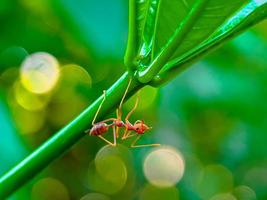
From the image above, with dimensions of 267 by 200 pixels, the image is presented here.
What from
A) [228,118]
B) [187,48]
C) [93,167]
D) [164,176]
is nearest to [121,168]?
[93,167]

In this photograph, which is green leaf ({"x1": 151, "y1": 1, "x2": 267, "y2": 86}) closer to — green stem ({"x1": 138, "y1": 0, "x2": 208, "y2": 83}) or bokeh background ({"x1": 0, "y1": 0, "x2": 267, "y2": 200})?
green stem ({"x1": 138, "y1": 0, "x2": 208, "y2": 83})

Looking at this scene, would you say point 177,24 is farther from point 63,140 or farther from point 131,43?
point 63,140

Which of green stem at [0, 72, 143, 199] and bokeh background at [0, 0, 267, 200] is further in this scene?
bokeh background at [0, 0, 267, 200]

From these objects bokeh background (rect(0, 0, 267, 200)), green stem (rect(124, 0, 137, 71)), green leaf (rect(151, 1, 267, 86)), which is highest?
green stem (rect(124, 0, 137, 71))

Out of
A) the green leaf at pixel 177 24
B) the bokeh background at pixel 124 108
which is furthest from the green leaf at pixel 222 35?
the bokeh background at pixel 124 108

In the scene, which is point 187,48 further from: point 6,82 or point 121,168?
point 121,168

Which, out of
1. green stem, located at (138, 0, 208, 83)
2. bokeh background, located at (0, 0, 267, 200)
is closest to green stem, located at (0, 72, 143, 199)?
green stem, located at (138, 0, 208, 83)

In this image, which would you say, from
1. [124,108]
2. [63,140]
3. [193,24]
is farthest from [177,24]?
[124,108]
